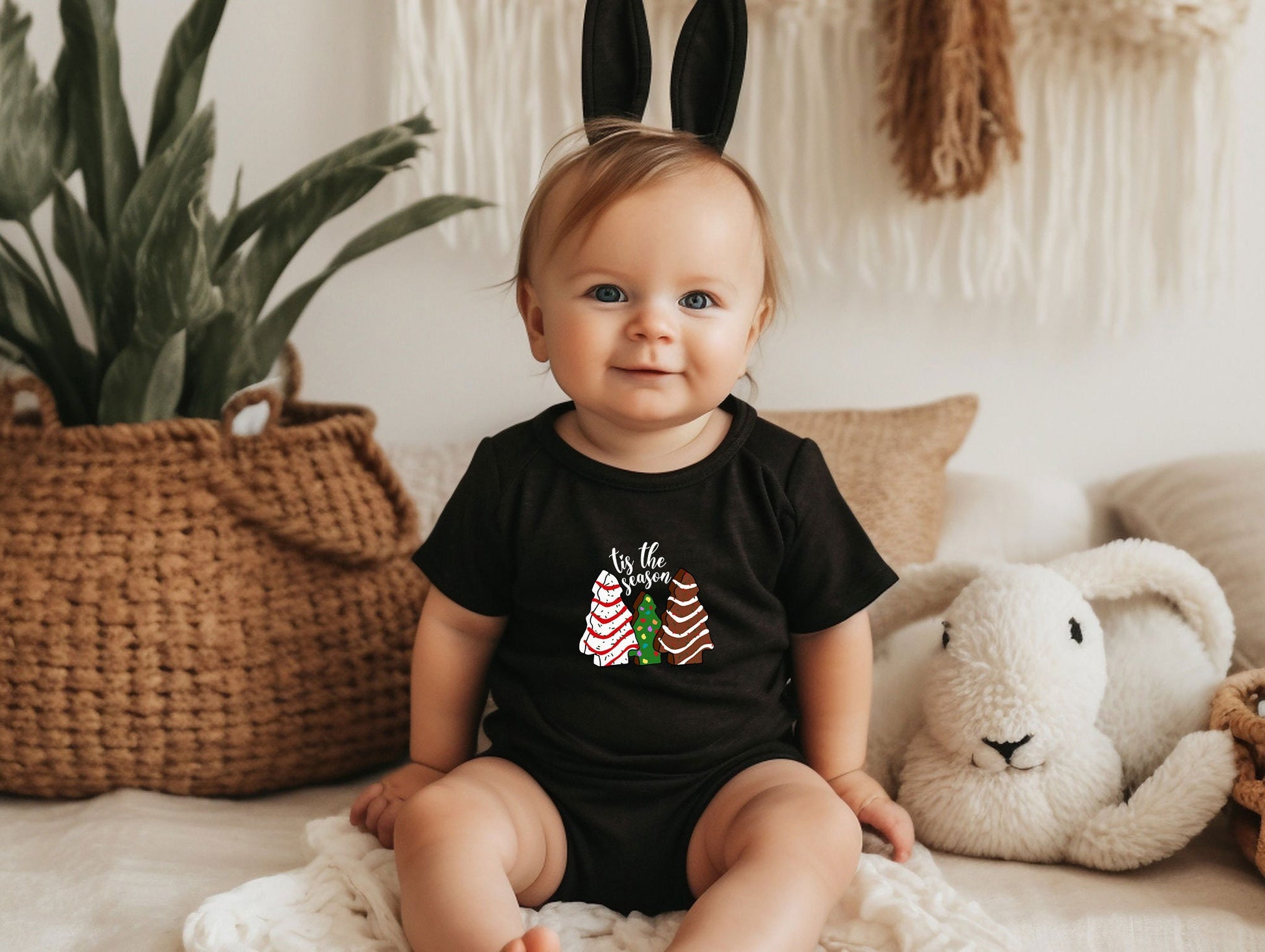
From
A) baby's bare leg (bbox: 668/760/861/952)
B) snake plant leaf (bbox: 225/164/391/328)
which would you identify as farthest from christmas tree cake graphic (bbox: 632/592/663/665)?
snake plant leaf (bbox: 225/164/391/328)

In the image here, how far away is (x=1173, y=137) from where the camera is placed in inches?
47.9

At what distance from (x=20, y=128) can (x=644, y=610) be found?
2.01ft

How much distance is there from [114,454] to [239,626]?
0.56 ft

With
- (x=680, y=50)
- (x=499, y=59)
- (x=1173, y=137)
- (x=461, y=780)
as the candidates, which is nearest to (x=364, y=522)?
(x=461, y=780)

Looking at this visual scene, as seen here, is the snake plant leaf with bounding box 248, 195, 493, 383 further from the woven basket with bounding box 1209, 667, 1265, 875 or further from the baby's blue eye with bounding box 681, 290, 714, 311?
the woven basket with bounding box 1209, 667, 1265, 875

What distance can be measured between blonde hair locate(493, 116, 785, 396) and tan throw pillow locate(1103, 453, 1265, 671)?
0.53 metres

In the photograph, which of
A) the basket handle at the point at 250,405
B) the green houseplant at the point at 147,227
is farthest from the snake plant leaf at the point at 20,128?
the basket handle at the point at 250,405

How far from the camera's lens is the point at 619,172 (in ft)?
2.47

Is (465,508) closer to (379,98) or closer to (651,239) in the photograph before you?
(651,239)

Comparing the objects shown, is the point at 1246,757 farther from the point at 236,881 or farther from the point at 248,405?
the point at 248,405

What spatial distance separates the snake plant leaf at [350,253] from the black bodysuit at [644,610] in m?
0.25

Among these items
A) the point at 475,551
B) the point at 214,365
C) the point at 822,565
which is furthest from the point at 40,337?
the point at 822,565

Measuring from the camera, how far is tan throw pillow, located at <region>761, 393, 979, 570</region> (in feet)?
3.54

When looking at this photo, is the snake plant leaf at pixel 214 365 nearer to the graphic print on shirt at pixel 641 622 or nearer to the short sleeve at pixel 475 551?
the short sleeve at pixel 475 551
